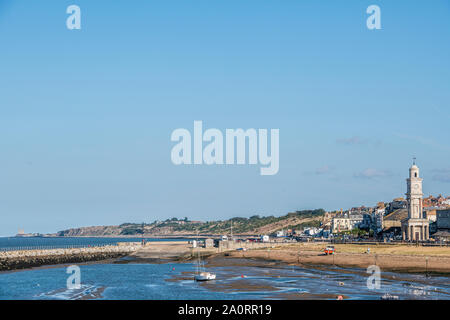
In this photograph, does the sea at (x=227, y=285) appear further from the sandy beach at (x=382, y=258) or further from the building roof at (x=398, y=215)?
the building roof at (x=398, y=215)

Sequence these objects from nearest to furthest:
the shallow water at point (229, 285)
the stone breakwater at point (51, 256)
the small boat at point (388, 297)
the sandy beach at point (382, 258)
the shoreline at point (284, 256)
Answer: the small boat at point (388, 297), the shallow water at point (229, 285), the sandy beach at point (382, 258), the shoreline at point (284, 256), the stone breakwater at point (51, 256)

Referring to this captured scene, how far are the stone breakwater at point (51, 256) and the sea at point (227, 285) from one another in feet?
45.4

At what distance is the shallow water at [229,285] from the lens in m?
61.1

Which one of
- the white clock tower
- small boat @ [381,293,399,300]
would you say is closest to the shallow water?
small boat @ [381,293,399,300]

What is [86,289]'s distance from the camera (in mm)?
70000

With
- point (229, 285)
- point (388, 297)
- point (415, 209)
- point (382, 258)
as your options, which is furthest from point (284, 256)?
point (388, 297)

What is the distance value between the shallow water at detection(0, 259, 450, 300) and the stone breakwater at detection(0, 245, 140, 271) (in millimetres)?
16606

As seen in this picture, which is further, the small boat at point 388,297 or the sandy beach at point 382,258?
the sandy beach at point 382,258

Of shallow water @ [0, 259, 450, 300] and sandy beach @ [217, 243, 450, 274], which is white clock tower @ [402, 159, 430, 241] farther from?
shallow water @ [0, 259, 450, 300]

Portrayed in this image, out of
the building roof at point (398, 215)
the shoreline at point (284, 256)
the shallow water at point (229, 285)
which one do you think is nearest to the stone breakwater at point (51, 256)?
the shoreline at point (284, 256)

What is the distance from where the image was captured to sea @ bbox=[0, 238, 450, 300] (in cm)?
6084
